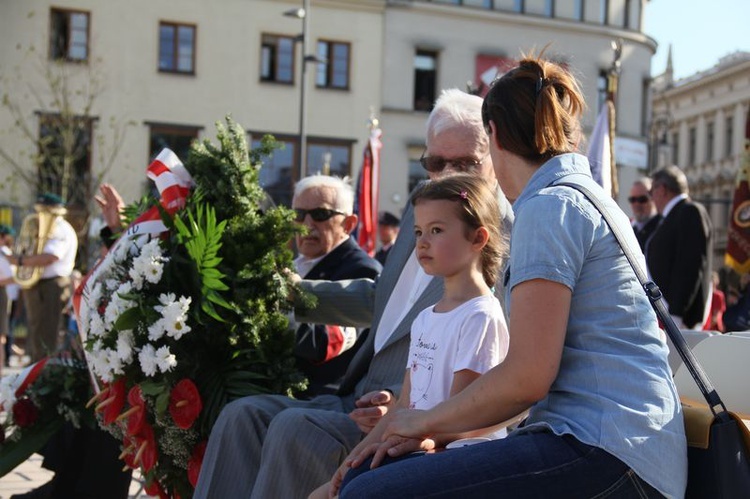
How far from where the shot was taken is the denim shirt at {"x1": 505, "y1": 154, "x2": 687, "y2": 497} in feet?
7.39

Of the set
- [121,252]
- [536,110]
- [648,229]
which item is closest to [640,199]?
[648,229]

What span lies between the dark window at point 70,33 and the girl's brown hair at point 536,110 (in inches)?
1050

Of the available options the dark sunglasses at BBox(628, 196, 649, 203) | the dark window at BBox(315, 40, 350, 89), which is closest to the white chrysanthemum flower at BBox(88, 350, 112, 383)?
the dark sunglasses at BBox(628, 196, 649, 203)

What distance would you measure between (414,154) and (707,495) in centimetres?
2905

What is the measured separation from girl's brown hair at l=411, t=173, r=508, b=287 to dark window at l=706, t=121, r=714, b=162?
200ft

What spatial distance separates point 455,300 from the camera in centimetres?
307

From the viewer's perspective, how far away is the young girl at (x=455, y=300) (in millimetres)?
2912

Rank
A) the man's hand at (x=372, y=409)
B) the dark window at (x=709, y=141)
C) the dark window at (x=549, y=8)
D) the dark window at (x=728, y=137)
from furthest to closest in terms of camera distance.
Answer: the dark window at (x=709, y=141)
the dark window at (x=728, y=137)
the dark window at (x=549, y=8)
the man's hand at (x=372, y=409)

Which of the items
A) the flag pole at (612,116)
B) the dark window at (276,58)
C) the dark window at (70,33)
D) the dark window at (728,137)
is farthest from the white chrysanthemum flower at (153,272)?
the dark window at (728,137)

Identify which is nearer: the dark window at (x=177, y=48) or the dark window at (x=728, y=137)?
the dark window at (x=177, y=48)

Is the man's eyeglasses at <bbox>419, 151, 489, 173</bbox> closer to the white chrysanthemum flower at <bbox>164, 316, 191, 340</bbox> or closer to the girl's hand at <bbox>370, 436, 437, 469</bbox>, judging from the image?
the white chrysanthemum flower at <bbox>164, 316, 191, 340</bbox>

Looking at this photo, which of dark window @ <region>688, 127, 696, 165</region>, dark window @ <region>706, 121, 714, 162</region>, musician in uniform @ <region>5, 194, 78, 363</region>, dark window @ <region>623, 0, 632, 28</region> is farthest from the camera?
dark window @ <region>688, 127, 696, 165</region>

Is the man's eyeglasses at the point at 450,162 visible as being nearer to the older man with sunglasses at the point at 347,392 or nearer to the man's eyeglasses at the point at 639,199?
the older man with sunglasses at the point at 347,392

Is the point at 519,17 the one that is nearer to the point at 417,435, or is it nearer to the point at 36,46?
the point at 36,46
